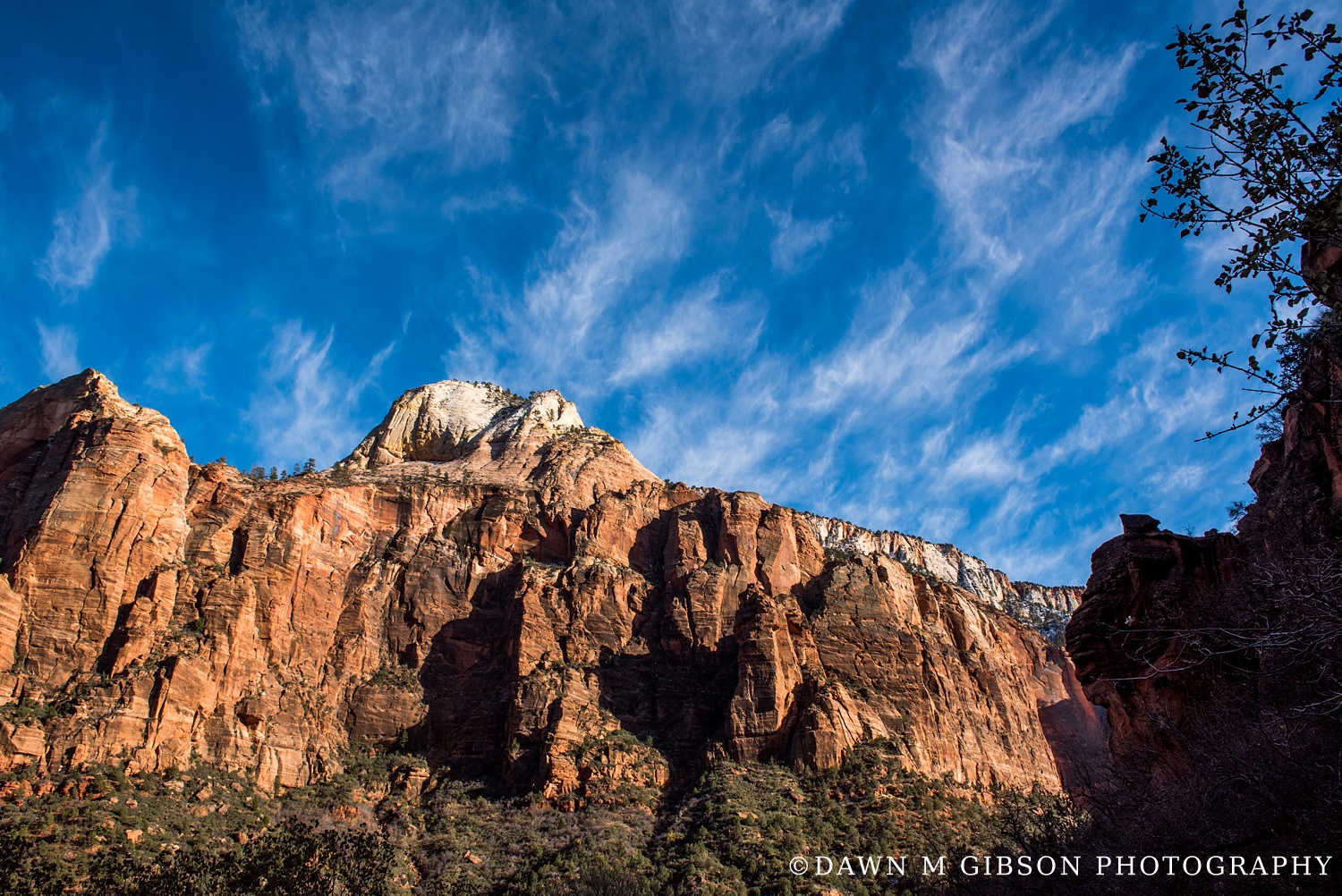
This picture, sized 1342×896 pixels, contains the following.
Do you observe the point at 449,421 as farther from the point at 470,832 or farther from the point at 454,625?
the point at 470,832

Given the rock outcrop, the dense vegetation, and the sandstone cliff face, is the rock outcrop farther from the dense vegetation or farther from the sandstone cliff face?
the sandstone cliff face

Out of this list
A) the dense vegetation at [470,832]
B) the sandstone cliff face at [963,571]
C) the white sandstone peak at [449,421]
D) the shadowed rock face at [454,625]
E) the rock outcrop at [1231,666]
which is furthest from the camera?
the sandstone cliff face at [963,571]

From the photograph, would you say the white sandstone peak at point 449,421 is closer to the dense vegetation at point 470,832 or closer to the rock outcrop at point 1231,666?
the dense vegetation at point 470,832

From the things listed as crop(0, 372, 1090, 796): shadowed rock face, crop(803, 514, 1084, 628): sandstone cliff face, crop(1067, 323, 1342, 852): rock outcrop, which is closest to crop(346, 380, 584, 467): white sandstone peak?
crop(0, 372, 1090, 796): shadowed rock face

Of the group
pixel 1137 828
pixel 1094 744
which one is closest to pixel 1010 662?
pixel 1094 744

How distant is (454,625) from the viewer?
65.4 metres

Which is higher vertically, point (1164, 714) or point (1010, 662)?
point (1010, 662)

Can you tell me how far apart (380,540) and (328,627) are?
9809 millimetres

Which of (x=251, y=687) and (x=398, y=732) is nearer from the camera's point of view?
(x=251, y=687)

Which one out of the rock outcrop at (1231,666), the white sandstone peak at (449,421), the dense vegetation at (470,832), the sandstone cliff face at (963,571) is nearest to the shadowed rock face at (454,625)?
the dense vegetation at (470,832)

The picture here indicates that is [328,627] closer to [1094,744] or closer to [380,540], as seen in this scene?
[380,540]

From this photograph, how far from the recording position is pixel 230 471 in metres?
66.9

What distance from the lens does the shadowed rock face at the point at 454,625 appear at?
163 ft

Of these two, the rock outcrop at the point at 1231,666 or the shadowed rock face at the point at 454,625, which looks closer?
the rock outcrop at the point at 1231,666
